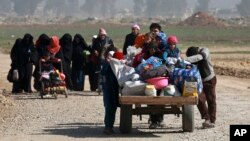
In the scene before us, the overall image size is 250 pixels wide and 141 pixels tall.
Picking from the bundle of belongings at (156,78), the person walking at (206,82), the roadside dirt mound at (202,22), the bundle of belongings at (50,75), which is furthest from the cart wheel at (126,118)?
the roadside dirt mound at (202,22)

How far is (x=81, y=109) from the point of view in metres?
17.7

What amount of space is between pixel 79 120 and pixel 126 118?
8.11ft

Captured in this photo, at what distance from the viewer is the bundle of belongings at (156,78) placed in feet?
43.7

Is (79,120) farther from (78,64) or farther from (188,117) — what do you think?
(78,64)

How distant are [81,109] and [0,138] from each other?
15.0ft

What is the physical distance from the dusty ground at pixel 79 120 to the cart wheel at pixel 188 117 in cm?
13

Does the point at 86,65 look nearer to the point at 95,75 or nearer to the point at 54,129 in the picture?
the point at 95,75

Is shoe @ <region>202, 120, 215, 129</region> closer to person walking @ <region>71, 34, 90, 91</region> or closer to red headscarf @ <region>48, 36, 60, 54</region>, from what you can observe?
red headscarf @ <region>48, 36, 60, 54</region>

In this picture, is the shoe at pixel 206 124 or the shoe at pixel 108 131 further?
the shoe at pixel 206 124

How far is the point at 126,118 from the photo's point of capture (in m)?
13.6

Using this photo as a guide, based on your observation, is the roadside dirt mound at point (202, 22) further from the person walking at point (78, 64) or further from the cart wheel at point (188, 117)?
the cart wheel at point (188, 117)

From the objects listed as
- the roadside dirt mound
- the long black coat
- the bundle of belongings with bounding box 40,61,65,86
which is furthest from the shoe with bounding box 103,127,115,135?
the roadside dirt mound

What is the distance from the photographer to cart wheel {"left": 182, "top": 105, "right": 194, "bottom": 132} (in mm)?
13531

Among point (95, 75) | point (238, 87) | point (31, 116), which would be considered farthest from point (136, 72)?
point (238, 87)
